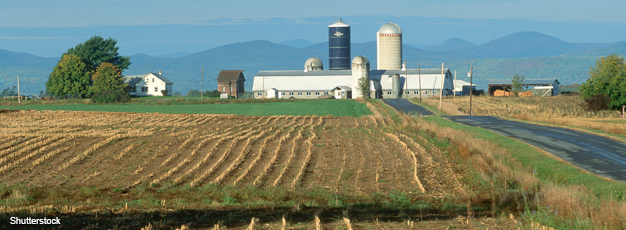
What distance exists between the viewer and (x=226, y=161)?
26.3 meters

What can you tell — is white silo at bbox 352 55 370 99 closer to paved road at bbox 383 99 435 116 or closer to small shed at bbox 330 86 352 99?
small shed at bbox 330 86 352 99

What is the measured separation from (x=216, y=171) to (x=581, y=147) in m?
15.7

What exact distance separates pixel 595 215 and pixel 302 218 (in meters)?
6.50

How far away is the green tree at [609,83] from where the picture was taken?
63.1 metres

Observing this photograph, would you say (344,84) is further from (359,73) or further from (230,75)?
(230,75)

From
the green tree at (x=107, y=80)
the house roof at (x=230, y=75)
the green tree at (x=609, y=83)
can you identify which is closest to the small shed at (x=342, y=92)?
the house roof at (x=230, y=75)

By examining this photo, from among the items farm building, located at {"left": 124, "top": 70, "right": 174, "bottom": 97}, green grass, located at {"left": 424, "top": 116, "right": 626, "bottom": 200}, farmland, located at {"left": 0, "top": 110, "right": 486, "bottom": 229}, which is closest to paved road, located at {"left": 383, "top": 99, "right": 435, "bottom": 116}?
farmland, located at {"left": 0, "top": 110, "right": 486, "bottom": 229}

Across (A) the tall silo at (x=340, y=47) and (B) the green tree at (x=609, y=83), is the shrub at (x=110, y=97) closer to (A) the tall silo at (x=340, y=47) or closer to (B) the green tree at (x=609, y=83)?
(A) the tall silo at (x=340, y=47)

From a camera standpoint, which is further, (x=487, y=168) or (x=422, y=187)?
(x=487, y=168)

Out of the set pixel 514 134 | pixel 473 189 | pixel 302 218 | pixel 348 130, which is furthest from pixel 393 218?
pixel 348 130

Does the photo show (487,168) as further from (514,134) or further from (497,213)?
(514,134)

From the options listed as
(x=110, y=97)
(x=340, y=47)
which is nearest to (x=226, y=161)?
(x=110, y=97)

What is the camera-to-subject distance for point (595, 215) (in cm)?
1339

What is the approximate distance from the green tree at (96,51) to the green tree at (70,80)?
1149 cm
